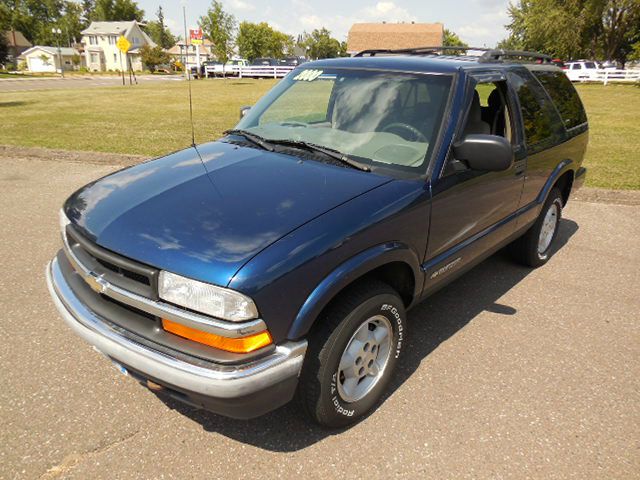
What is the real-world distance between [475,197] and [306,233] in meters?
1.53

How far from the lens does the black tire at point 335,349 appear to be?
2279mm

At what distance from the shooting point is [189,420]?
8.63 feet

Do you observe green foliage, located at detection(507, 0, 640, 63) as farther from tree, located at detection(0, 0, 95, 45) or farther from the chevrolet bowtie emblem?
tree, located at detection(0, 0, 95, 45)

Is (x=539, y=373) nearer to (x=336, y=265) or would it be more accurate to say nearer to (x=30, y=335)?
(x=336, y=265)

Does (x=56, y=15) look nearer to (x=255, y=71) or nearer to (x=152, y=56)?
(x=152, y=56)

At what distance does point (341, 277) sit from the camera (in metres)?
2.20

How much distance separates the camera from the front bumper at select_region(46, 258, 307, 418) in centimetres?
196

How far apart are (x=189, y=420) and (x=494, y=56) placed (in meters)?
3.55

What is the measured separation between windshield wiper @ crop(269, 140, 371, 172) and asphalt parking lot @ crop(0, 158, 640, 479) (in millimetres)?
1345

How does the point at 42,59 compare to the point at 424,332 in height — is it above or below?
above

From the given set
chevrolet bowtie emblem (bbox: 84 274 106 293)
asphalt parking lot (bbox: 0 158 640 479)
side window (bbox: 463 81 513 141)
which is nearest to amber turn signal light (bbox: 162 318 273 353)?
chevrolet bowtie emblem (bbox: 84 274 106 293)

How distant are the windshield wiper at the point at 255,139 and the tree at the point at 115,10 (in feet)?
402

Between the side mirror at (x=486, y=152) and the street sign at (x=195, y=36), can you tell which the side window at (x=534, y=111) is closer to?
the side mirror at (x=486, y=152)

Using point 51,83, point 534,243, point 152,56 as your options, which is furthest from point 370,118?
point 152,56
